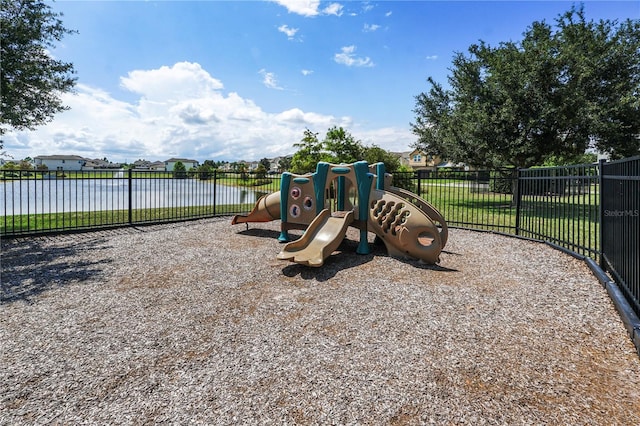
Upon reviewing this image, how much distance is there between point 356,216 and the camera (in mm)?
6973

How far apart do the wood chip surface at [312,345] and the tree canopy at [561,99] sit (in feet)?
32.1

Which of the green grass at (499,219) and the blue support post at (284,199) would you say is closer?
the green grass at (499,219)

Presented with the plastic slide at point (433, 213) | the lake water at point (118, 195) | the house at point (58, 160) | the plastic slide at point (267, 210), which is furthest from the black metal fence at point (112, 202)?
the house at point (58, 160)

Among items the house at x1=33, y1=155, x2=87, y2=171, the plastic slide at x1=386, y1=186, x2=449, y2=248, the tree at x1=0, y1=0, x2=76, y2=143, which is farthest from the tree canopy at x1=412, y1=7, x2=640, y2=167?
the house at x1=33, y1=155, x2=87, y2=171

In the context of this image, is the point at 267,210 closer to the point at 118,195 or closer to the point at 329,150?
the point at 118,195

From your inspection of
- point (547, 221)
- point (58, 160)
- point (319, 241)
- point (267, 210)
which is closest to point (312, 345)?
point (319, 241)

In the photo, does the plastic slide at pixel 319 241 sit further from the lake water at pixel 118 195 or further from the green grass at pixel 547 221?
the lake water at pixel 118 195

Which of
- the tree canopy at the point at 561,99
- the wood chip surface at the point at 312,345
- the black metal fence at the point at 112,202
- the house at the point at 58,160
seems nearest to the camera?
the wood chip surface at the point at 312,345

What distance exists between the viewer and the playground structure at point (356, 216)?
5969 mm

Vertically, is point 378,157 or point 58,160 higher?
point 58,160

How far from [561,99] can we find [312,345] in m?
15.0

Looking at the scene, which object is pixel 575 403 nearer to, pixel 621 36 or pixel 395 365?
pixel 395 365

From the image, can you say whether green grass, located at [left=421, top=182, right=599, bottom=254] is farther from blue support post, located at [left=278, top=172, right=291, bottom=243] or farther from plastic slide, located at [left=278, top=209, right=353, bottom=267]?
blue support post, located at [left=278, top=172, right=291, bottom=243]

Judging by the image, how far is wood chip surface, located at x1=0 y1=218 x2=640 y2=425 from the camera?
2359 millimetres
